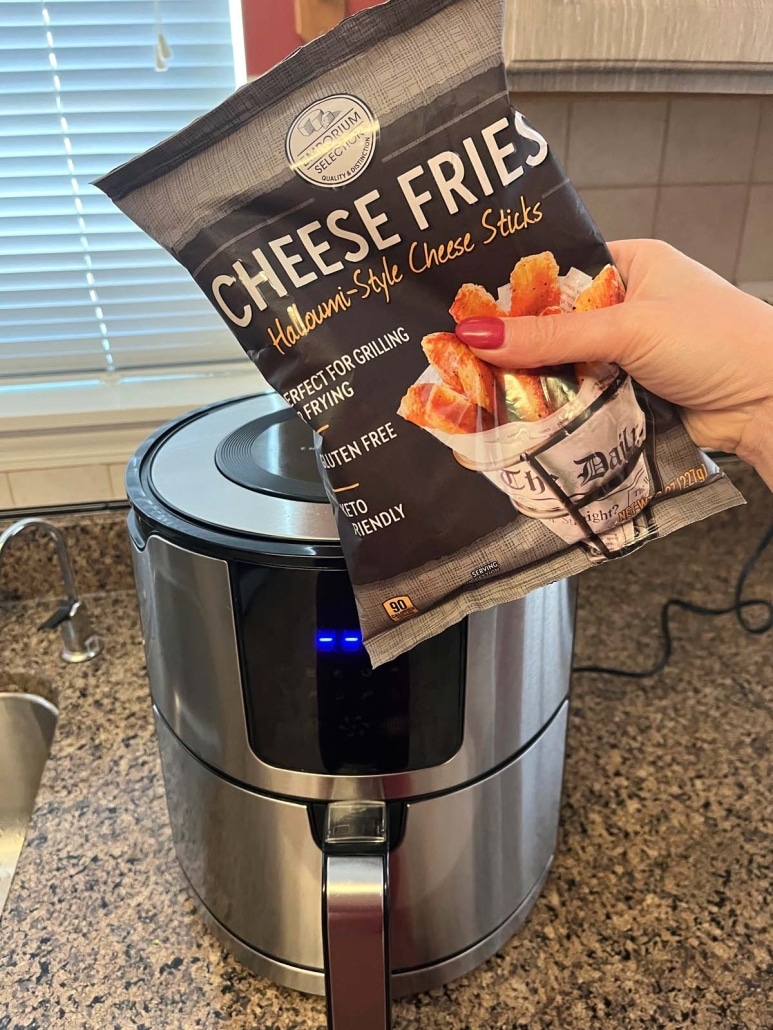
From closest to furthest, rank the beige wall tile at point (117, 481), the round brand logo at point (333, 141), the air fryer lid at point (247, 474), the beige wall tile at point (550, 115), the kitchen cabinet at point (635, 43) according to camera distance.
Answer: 1. the round brand logo at point (333, 141)
2. the air fryer lid at point (247, 474)
3. the kitchen cabinet at point (635, 43)
4. the beige wall tile at point (550, 115)
5. the beige wall tile at point (117, 481)

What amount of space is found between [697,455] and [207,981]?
510 millimetres

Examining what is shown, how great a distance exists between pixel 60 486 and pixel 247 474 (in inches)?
21.6

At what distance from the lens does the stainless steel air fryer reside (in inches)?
18.3

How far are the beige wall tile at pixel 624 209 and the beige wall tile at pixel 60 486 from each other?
68cm

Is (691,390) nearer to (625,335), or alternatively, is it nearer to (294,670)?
(625,335)

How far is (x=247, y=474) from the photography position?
0.54 meters

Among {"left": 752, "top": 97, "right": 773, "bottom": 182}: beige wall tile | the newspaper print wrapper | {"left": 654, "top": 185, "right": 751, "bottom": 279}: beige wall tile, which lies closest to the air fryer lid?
the newspaper print wrapper

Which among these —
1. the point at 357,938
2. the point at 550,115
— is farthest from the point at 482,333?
the point at 550,115

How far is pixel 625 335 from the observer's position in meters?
0.44

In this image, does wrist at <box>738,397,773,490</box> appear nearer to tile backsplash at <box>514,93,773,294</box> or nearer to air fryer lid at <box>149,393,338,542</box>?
air fryer lid at <box>149,393,338,542</box>

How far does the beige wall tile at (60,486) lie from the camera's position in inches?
38.9

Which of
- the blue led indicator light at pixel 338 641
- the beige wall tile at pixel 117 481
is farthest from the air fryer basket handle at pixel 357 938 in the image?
the beige wall tile at pixel 117 481

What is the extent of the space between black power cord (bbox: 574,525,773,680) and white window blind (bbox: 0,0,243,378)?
63cm

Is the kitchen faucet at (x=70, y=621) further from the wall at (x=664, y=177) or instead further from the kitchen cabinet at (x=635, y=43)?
the kitchen cabinet at (x=635, y=43)
